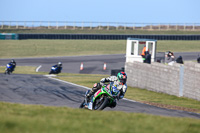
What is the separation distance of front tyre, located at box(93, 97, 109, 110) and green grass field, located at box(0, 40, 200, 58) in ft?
139

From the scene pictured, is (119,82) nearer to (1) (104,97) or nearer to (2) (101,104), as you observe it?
(1) (104,97)

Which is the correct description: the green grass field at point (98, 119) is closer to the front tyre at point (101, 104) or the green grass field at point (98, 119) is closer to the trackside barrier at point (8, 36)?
the front tyre at point (101, 104)

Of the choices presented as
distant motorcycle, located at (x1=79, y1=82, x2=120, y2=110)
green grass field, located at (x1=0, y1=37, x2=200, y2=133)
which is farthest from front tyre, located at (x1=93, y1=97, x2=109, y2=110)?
green grass field, located at (x1=0, y1=37, x2=200, y2=133)

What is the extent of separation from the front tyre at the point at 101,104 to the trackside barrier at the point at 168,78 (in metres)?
7.75

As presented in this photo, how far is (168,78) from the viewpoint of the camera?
21.1 m

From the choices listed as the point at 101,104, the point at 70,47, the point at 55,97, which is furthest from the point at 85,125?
the point at 70,47

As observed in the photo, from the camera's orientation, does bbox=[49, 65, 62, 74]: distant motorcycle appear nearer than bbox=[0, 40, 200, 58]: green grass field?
Yes

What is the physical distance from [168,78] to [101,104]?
9531 millimetres

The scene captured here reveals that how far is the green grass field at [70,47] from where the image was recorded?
2197 inches

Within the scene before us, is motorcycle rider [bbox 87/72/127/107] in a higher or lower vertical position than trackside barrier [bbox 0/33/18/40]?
lower

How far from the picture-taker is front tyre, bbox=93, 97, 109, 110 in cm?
1212

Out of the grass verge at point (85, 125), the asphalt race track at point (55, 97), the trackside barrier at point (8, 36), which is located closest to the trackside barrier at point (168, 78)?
the asphalt race track at point (55, 97)

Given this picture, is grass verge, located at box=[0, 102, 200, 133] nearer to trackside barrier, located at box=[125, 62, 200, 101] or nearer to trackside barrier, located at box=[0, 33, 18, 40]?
trackside barrier, located at box=[125, 62, 200, 101]

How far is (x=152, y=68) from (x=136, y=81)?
2.01 meters
